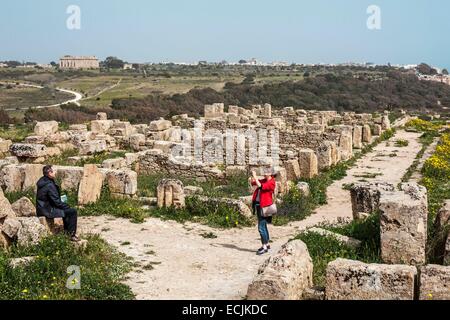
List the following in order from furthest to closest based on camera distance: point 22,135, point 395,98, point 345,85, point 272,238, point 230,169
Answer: point 345,85
point 395,98
point 22,135
point 230,169
point 272,238

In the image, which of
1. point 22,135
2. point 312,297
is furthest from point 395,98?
point 312,297

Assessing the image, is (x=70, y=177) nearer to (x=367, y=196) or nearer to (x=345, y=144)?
(x=367, y=196)

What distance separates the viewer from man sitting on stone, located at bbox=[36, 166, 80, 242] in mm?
9500

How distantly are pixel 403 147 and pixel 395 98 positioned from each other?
140 ft

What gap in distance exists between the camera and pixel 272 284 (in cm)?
645

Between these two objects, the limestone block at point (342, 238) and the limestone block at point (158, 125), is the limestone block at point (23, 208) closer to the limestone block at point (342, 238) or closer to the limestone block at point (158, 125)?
the limestone block at point (342, 238)

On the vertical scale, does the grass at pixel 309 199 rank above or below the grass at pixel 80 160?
below

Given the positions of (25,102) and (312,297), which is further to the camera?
(25,102)

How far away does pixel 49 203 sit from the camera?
31.6ft

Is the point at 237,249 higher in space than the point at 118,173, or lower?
lower

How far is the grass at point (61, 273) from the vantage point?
7.09 m

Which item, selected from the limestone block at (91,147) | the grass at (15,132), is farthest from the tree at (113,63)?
the limestone block at (91,147)
